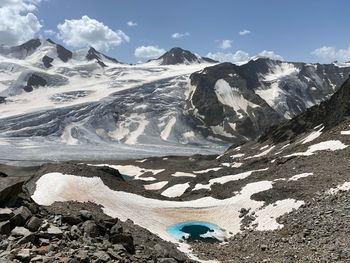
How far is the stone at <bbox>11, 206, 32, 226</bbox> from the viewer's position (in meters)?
24.0

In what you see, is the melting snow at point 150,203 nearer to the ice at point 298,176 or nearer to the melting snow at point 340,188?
the ice at point 298,176

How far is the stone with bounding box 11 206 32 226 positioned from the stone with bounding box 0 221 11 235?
48cm

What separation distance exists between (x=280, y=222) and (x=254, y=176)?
23120 mm

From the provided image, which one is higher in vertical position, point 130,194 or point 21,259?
point 21,259

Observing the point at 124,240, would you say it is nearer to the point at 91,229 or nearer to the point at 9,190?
the point at 91,229

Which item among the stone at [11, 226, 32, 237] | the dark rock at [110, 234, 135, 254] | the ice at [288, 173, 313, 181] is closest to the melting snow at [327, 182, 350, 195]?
the ice at [288, 173, 313, 181]

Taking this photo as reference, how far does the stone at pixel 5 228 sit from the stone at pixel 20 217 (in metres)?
0.48

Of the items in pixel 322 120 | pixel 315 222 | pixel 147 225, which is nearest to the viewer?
pixel 315 222

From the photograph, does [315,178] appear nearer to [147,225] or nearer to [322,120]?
[147,225]

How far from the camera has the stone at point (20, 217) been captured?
78.7 ft

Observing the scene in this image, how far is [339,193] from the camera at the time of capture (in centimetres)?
4519

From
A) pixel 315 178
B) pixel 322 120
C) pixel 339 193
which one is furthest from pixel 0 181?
pixel 322 120

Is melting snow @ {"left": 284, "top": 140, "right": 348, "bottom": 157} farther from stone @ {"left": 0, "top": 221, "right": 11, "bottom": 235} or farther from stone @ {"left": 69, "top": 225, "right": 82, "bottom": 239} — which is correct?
stone @ {"left": 0, "top": 221, "right": 11, "bottom": 235}

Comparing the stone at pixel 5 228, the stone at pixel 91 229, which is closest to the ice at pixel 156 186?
the stone at pixel 91 229
